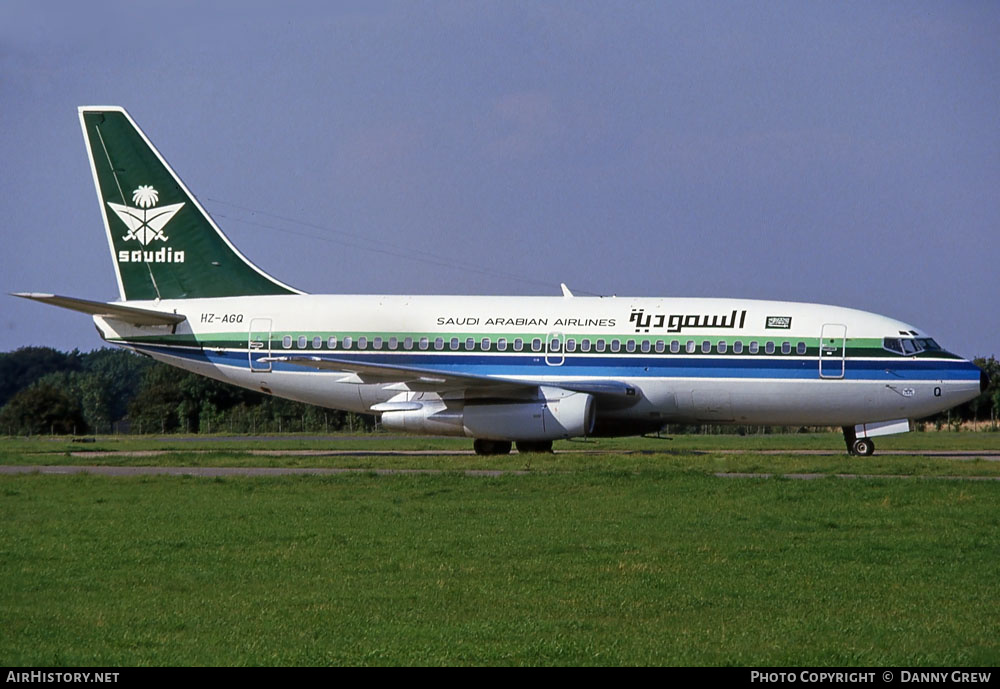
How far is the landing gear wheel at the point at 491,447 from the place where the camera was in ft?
104

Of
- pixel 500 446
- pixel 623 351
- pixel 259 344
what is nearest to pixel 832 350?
pixel 623 351

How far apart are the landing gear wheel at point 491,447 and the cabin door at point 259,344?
223 inches

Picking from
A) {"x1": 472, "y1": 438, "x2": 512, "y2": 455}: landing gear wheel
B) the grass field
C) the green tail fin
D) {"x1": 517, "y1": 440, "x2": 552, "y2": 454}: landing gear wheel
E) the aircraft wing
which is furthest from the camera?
the green tail fin

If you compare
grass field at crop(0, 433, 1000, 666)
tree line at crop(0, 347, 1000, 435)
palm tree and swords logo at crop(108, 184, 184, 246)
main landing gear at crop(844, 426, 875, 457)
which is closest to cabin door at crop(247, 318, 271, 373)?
palm tree and swords logo at crop(108, 184, 184, 246)

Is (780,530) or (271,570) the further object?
(780,530)

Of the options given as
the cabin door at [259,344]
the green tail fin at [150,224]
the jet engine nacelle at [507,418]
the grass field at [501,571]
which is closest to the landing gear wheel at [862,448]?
the jet engine nacelle at [507,418]

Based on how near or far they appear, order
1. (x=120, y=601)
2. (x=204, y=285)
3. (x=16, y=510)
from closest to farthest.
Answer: (x=120, y=601)
(x=16, y=510)
(x=204, y=285)

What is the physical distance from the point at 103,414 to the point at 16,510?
2864 inches

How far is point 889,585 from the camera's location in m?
11.9

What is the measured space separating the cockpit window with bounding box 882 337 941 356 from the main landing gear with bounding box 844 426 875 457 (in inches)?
94.5

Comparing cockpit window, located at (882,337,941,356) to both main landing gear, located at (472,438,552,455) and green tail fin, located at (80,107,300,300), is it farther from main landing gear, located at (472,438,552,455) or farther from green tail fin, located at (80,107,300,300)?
green tail fin, located at (80,107,300,300)

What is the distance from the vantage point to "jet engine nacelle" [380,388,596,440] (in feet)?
96.1
